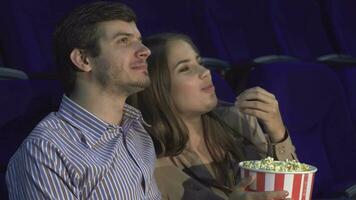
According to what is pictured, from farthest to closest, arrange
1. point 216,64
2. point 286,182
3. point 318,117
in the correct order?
point 216,64 < point 318,117 < point 286,182

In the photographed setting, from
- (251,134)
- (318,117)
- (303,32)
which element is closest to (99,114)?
(251,134)

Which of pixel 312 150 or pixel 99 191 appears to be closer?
pixel 99 191

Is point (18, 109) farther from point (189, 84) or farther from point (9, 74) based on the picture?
point (189, 84)

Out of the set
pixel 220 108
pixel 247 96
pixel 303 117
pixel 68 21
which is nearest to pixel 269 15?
pixel 303 117

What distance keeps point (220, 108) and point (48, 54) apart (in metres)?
0.31

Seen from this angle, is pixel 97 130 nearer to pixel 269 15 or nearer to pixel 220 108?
pixel 220 108

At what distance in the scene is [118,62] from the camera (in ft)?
2.89

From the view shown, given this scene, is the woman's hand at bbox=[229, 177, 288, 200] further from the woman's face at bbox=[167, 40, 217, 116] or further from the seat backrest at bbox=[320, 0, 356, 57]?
the seat backrest at bbox=[320, 0, 356, 57]

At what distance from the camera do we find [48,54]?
3.92 ft

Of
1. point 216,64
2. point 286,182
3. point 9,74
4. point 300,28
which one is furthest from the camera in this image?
point 300,28

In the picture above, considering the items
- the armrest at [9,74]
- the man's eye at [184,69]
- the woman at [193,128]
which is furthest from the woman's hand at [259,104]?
the armrest at [9,74]

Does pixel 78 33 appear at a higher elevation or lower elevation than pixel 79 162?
higher

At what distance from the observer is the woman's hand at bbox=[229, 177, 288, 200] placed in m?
0.78

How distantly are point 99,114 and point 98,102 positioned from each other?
15 mm
